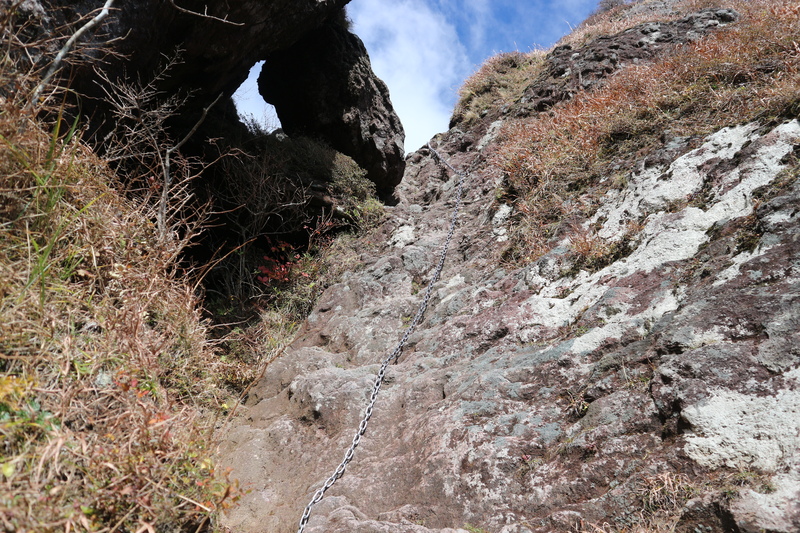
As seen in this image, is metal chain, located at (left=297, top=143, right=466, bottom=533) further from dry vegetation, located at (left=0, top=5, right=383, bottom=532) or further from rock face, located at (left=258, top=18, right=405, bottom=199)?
rock face, located at (left=258, top=18, right=405, bottom=199)

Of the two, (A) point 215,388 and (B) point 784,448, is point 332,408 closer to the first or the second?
(A) point 215,388

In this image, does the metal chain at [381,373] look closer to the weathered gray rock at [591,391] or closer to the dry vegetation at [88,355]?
the weathered gray rock at [591,391]

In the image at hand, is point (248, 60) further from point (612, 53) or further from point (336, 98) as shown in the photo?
point (612, 53)

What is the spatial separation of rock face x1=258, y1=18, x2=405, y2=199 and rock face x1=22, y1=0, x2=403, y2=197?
18mm


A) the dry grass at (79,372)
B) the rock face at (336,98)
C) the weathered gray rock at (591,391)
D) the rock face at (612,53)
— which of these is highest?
the rock face at (612,53)

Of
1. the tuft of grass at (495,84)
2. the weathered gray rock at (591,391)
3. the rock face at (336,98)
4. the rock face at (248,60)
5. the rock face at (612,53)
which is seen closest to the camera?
the weathered gray rock at (591,391)

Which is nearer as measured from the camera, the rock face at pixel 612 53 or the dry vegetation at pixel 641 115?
the dry vegetation at pixel 641 115

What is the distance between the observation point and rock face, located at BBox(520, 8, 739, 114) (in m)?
8.05

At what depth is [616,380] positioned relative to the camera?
2.69 metres

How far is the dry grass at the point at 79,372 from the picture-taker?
6.02 feet

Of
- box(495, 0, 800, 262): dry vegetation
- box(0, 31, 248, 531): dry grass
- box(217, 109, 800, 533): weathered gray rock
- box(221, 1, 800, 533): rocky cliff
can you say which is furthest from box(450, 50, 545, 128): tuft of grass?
box(0, 31, 248, 531): dry grass

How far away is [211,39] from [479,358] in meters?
5.16

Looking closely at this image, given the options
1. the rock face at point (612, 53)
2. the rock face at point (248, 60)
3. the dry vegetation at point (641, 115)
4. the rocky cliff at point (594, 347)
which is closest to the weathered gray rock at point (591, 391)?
the rocky cliff at point (594, 347)

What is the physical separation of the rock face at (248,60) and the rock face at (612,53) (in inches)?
118
